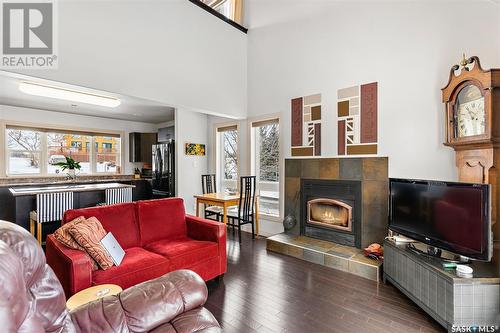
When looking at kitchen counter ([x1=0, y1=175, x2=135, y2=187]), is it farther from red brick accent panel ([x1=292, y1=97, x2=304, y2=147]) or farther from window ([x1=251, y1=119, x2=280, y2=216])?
red brick accent panel ([x1=292, y1=97, x2=304, y2=147])

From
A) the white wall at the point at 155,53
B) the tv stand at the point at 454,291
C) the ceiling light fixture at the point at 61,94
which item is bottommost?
the tv stand at the point at 454,291

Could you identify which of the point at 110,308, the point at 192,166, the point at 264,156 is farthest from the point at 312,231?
the point at 110,308

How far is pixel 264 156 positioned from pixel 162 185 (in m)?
2.51

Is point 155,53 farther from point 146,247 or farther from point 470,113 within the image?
point 470,113

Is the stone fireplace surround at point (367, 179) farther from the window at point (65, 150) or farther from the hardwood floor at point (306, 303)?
the window at point (65, 150)

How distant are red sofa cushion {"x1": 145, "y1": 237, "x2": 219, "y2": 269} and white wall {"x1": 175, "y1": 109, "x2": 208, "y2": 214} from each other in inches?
104

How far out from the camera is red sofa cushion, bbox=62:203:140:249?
2.57 metres

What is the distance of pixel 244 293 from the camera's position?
2.68 meters

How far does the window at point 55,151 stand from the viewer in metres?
5.54

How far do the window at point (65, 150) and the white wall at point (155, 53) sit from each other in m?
3.66

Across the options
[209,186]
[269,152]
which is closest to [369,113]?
[269,152]

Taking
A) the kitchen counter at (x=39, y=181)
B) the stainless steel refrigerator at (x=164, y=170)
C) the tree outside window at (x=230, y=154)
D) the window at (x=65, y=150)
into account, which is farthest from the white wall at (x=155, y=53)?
the window at (x=65, y=150)

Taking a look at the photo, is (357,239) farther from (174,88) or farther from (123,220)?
(174,88)

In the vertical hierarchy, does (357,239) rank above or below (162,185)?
below
